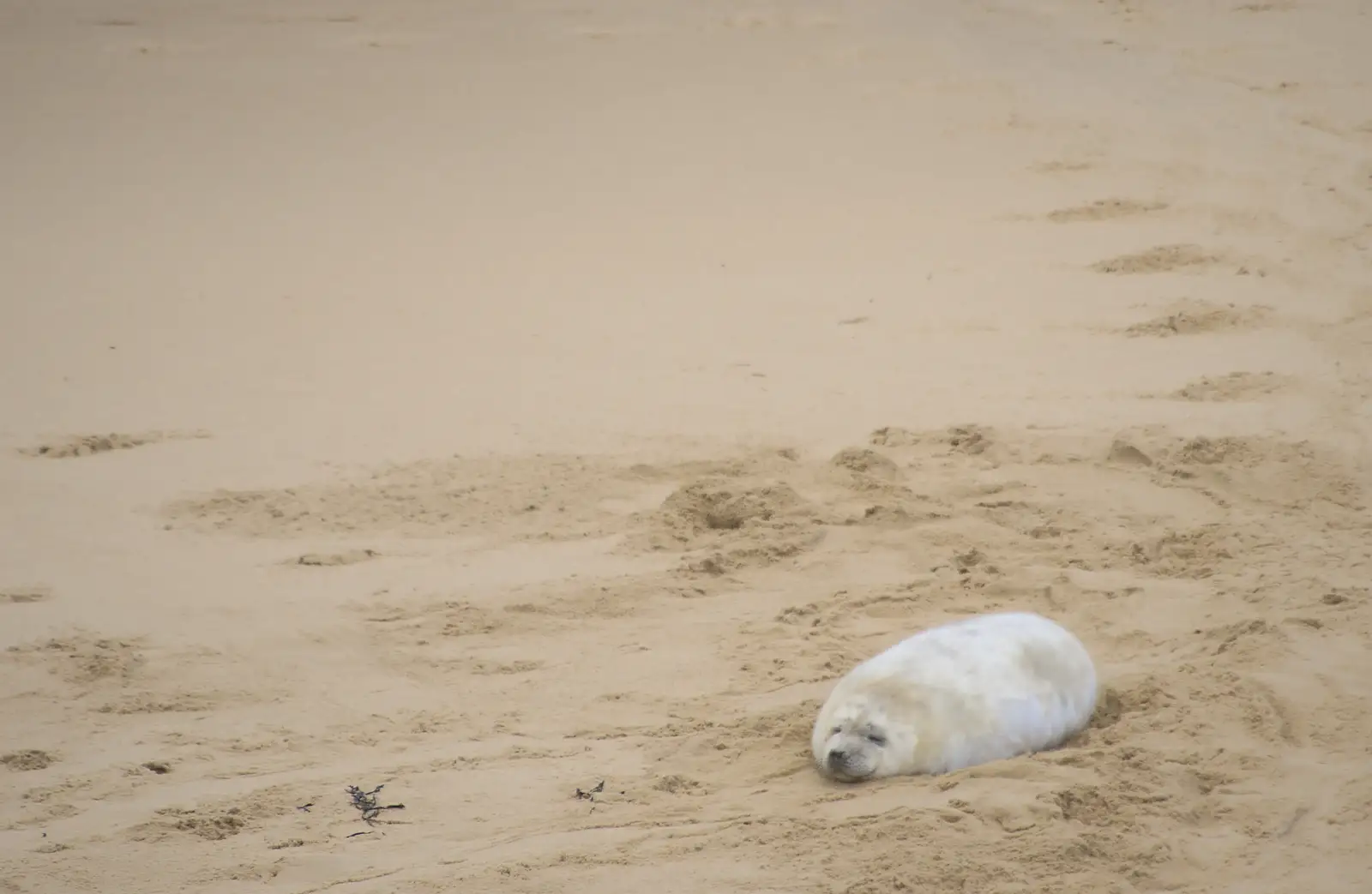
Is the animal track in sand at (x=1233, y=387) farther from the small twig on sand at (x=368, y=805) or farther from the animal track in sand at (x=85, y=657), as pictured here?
the animal track in sand at (x=85, y=657)

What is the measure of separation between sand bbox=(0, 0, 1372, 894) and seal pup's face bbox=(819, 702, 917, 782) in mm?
77

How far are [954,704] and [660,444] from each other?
6.02 feet

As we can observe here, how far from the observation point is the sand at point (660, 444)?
9.62 feet

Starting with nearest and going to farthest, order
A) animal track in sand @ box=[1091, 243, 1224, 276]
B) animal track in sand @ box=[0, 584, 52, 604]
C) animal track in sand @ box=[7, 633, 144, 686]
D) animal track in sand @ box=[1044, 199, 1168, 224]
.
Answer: animal track in sand @ box=[7, 633, 144, 686] < animal track in sand @ box=[0, 584, 52, 604] < animal track in sand @ box=[1091, 243, 1224, 276] < animal track in sand @ box=[1044, 199, 1168, 224]

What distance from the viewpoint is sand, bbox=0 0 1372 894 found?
9.62 feet

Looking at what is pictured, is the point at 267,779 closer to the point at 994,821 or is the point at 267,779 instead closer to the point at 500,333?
the point at 994,821

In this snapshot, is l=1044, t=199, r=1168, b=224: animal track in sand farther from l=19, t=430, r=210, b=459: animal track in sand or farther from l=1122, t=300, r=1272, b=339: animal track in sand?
l=19, t=430, r=210, b=459: animal track in sand

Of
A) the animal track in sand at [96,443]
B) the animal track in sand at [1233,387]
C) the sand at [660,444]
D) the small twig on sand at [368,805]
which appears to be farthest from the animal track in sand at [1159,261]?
the small twig on sand at [368,805]

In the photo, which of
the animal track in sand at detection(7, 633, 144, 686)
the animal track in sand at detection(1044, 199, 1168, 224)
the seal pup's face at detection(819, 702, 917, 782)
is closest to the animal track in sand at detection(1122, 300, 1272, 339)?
the animal track in sand at detection(1044, 199, 1168, 224)

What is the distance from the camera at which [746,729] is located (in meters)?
3.24

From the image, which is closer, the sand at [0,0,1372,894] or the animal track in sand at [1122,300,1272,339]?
the sand at [0,0,1372,894]

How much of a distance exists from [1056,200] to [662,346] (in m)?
2.19

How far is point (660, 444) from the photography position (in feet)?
15.4

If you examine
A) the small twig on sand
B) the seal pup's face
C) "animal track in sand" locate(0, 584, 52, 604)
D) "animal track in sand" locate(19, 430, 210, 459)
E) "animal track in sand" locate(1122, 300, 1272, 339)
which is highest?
"animal track in sand" locate(1122, 300, 1272, 339)
